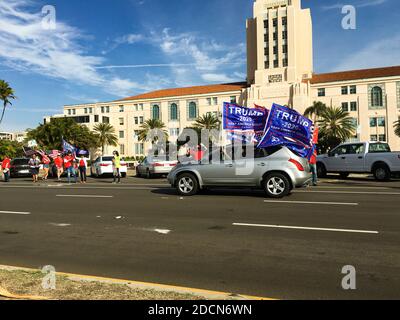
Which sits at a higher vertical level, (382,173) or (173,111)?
(173,111)

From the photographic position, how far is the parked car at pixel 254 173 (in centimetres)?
1104

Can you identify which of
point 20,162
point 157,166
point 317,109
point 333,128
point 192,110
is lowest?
point 157,166

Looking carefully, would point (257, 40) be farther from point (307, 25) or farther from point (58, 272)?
point (58, 272)

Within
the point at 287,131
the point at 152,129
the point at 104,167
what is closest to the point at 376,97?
the point at 152,129

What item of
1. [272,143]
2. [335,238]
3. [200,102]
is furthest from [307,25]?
[335,238]

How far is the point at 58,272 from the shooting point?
4742mm

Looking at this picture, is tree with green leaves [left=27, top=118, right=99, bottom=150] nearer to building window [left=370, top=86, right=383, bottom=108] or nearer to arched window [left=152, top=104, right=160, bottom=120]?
arched window [left=152, top=104, right=160, bottom=120]

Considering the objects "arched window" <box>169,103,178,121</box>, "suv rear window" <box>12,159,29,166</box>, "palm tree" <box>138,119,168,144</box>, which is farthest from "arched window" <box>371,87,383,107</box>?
"suv rear window" <box>12,159,29,166</box>

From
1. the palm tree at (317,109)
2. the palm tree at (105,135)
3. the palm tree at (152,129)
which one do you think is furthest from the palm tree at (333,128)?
the palm tree at (105,135)

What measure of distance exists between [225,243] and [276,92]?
2969 inches

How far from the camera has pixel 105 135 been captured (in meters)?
89.1

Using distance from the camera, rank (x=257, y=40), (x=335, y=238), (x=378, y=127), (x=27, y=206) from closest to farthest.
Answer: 1. (x=335, y=238)
2. (x=27, y=206)
3. (x=378, y=127)
4. (x=257, y=40)

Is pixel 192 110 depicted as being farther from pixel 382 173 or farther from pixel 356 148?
pixel 382 173

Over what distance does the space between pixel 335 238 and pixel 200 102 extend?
8008 cm
